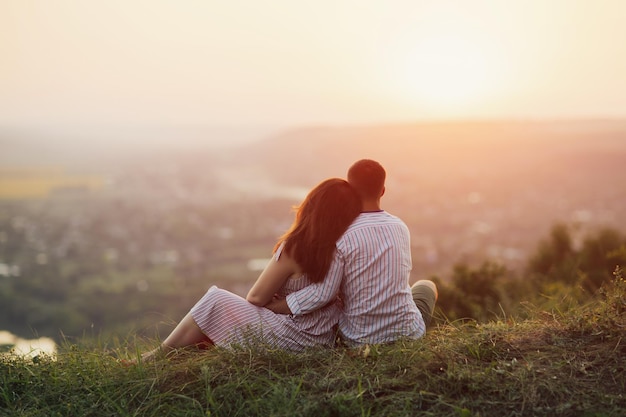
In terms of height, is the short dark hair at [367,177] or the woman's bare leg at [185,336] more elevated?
the short dark hair at [367,177]

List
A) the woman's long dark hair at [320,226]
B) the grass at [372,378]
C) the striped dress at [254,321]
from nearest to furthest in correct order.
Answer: the grass at [372,378] < the woman's long dark hair at [320,226] < the striped dress at [254,321]

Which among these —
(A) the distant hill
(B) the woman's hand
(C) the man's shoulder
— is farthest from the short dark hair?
(A) the distant hill

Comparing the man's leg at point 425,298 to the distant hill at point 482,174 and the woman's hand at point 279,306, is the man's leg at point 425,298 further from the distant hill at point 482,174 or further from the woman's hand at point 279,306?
the distant hill at point 482,174

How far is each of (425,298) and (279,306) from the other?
1.06 m

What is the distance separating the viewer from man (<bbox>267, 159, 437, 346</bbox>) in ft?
11.1

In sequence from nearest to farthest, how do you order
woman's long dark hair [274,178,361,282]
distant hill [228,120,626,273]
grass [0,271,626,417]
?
grass [0,271,626,417] < woman's long dark hair [274,178,361,282] < distant hill [228,120,626,273]

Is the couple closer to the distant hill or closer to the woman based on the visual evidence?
the woman

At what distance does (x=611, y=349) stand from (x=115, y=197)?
180ft

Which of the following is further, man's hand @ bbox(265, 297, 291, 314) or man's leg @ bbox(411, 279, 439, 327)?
man's leg @ bbox(411, 279, 439, 327)

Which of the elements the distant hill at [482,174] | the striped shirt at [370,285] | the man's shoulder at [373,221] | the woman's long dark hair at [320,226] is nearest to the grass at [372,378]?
the striped shirt at [370,285]

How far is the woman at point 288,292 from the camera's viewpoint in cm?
336

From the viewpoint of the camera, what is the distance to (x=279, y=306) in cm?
353

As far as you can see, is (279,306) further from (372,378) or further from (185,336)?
(372,378)

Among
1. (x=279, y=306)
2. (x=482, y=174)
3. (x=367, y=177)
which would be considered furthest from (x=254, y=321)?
(x=482, y=174)
